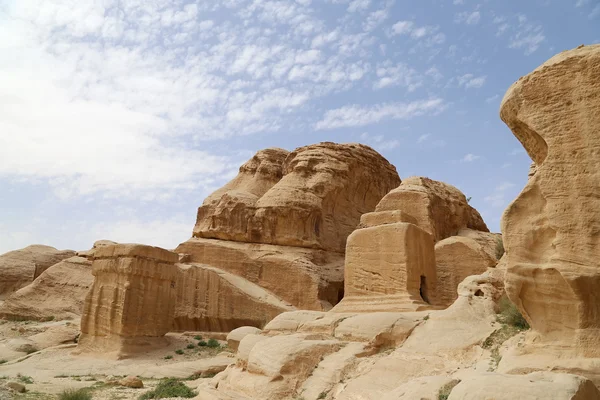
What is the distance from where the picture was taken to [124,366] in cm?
1558

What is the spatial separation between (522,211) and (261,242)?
21110 millimetres

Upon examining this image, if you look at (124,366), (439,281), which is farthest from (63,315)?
(439,281)

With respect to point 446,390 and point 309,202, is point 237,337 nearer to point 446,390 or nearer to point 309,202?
point 446,390

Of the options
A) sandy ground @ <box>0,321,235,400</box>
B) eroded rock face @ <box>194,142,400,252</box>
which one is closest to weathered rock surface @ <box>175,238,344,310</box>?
eroded rock face @ <box>194,142,400,252</box>

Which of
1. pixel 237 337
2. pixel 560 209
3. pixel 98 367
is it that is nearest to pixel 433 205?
pixel 237 337

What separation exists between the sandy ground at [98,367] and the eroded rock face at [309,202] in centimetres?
825

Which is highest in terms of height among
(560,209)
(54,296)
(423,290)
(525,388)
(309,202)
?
(309,202)

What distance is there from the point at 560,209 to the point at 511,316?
8.84 feet

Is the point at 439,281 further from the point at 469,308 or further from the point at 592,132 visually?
the point at 592,132

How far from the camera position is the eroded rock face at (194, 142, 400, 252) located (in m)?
26.5

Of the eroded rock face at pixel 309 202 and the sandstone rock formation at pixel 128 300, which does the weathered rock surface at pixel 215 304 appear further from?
the eroded rock face at pixel 309 202

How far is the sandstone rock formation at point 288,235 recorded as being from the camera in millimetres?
22422

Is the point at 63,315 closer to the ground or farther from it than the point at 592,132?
closer to the ground

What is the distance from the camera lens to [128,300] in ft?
57.6
